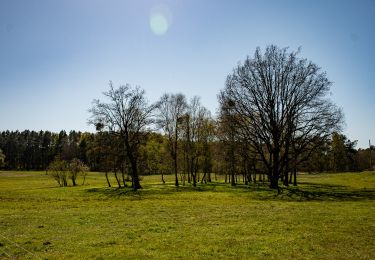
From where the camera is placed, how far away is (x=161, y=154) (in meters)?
75.2

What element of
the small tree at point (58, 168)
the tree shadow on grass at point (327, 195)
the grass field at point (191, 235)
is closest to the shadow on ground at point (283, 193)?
the tree shadow on grass at point (327, 195)

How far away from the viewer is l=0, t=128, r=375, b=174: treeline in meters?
57.2

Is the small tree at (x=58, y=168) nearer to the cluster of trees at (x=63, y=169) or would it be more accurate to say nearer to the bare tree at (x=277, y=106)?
the cluster of trees at (x=63, y=169)

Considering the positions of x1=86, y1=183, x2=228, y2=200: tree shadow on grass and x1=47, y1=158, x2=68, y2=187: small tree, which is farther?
x1=47, y1=158, x2=68, y2=187: small tree

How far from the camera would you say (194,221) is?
63.6 feet

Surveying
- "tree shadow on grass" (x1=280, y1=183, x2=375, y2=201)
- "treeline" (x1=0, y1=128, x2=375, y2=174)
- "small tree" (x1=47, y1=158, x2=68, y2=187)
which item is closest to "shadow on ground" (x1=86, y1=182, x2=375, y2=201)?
"tree shadow on grass" (x1=280, y1=183, x2=375, y2=201)

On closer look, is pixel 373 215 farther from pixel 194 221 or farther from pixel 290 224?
pixel 194 221

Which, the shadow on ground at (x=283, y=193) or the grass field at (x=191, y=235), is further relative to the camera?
the shadow on ground at (x=283, y=193)

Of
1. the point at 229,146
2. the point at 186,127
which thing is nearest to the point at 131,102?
the point at 186,127

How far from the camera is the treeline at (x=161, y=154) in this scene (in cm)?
5722

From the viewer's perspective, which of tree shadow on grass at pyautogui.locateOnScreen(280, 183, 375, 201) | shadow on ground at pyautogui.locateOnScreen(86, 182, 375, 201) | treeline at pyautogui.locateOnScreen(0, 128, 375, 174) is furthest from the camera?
treeline at pyautogui.locateOnScreen(0, 128, 375, 174)

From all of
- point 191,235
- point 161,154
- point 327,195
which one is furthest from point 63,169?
point 191,235

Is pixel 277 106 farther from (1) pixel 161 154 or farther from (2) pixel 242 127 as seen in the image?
(1) pixel 161 154

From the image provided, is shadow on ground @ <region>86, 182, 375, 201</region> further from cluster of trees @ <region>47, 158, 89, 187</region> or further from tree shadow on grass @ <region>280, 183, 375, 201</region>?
cluster of trees @ <region>47, 158, 89, 187</region>
